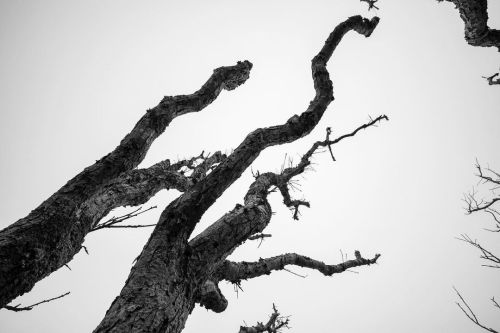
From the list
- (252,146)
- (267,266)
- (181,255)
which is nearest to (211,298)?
(267,266)

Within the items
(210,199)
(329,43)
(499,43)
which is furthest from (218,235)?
(499,43)

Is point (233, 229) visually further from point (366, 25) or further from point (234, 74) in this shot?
point (366, 25)

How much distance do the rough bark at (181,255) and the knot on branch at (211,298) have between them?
1208 mm

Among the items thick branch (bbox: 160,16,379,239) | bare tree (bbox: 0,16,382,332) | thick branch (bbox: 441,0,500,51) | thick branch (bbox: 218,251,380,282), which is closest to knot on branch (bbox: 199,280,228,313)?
bare tree (bbox: 0,16,382,332)

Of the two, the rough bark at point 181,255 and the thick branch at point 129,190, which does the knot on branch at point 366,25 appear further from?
the thick branch at point 129,190

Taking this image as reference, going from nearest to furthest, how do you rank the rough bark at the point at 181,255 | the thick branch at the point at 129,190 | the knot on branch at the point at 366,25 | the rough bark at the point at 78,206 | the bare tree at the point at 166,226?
the rough bark at the point at 181,255 < the bare tree at the point at 166,226 < the rough bark at the point at 78,206 < the thick branch at the point at 129,190 < the knot on branch at the point at 366,25

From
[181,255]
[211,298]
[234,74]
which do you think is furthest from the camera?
[234,74]

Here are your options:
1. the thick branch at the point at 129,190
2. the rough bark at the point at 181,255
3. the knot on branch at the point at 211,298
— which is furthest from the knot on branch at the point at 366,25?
the knot on branch at the point at 211,298

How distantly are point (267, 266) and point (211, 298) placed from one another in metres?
→ 1.22

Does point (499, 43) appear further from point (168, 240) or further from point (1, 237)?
point (1, 237)

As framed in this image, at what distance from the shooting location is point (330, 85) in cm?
368

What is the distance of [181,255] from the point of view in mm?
1949

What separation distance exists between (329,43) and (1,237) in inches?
175

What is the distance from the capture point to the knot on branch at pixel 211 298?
3.39m
